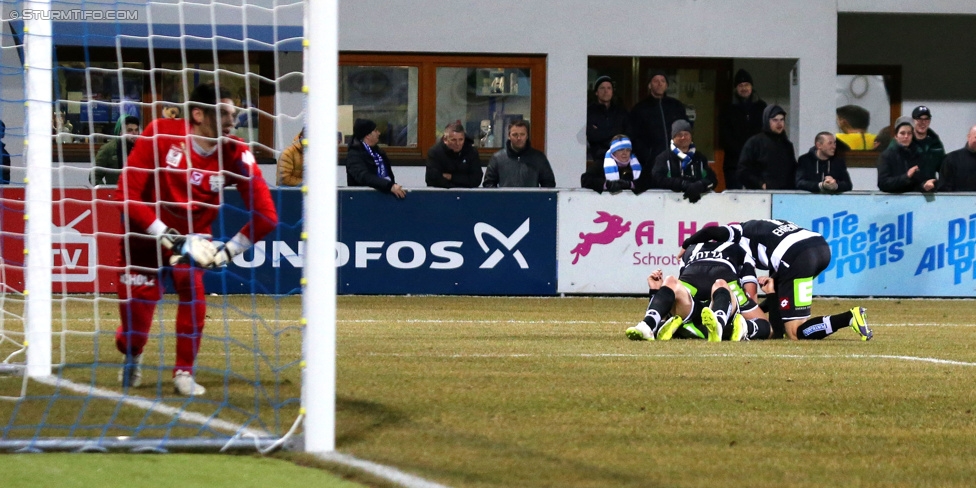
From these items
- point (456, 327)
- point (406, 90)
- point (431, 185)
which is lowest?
point (456, 327)

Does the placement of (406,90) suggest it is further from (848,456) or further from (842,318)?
(848,456)

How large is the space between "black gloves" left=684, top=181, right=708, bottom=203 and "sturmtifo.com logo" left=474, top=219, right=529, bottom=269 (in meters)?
1.95

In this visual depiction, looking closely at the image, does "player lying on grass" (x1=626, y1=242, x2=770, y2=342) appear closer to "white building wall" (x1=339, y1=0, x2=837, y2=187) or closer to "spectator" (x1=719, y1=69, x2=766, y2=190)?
"spectator" (x1=719, y1=69, x2=766, y2=190)

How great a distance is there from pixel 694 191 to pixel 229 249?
33.7 ft

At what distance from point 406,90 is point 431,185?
5.16 m

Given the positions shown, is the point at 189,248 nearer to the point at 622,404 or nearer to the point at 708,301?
the point at 622,404

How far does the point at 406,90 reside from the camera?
850 inches

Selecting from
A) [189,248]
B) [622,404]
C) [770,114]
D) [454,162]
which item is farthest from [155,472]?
[770,114]

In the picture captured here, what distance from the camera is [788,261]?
1220cm

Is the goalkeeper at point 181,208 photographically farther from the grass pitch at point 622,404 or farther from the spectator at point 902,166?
the spectator at point 902,166

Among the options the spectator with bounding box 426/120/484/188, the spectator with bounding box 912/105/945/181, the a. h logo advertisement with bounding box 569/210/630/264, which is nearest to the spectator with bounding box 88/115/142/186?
the spectator with bounding box 426/120/484/188

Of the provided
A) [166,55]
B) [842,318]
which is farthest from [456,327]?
[166,55]

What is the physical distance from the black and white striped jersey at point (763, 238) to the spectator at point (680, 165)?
167 inches

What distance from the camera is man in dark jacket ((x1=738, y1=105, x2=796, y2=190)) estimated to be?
17.5 m
